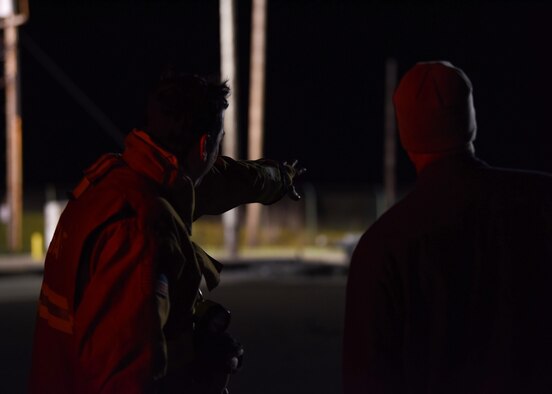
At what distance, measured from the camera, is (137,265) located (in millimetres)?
2662

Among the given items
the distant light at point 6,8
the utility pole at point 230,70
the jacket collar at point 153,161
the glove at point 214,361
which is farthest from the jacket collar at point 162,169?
the distant light at point 6,8

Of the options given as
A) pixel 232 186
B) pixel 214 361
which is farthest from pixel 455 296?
pixel 232 186

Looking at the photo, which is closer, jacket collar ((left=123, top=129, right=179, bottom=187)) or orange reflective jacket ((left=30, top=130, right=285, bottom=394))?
orange reflective jacket ((left=30, top=130, right=285, bottom=394))

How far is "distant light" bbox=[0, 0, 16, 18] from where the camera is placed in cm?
2731

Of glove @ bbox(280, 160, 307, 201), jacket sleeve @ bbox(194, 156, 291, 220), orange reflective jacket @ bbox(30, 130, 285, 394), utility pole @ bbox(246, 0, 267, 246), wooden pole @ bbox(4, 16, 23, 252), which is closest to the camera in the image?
orange reflective jacket @ bbox(30, 130, 285, 394)

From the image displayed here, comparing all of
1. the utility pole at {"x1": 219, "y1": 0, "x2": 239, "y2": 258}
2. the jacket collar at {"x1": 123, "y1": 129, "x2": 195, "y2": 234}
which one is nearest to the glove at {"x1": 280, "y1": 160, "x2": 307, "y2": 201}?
the jacket collar at {"x1": 123, "y1": 129, "x2": 195, "y2": 234}

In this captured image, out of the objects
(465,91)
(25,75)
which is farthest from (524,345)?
(25,75)

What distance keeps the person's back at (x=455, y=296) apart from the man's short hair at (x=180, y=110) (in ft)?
2.56

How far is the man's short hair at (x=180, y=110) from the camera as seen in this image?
295cm

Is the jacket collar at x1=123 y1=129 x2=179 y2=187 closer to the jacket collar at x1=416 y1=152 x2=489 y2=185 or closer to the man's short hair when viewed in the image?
the man's short hair

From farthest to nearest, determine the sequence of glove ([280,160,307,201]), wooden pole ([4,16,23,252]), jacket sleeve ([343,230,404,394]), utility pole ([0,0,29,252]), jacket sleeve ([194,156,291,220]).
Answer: wooden pole ([4,16,23,252])
utility pole ([0,0,29,252])
glove ([280,160,307,201])
jacket sleeve ([194,156,291,220])
jacket sleeve ([343,230,404,394])

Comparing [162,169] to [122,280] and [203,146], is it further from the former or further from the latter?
[122,280]

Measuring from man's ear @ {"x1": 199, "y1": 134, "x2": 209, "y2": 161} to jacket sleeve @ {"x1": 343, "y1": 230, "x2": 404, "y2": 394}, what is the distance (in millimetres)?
796

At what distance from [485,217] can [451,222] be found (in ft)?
0.24
